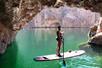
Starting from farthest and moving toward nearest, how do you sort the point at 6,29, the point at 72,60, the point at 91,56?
the point at 6,29
the point at 91,56
the point at 72,60

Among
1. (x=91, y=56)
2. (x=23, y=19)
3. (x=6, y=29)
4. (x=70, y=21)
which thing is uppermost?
(x=23, y=19)

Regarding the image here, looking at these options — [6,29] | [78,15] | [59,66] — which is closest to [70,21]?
[78,15]

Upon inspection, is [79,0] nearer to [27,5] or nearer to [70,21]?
[27,5]

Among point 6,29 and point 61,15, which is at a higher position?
point 6,29

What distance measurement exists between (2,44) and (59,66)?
8.97 metres

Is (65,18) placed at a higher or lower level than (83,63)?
lower

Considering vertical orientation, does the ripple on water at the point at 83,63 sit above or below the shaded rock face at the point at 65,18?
above

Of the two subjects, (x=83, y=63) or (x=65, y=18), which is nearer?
(x=83, y=63)

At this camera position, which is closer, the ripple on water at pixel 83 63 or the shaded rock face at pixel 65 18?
the ripple on water at pixel 83 63

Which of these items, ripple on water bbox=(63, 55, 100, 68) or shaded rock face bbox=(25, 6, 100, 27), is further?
shaded rock face bbox=(25, 6, 100, 27)

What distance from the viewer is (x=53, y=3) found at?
2183cm

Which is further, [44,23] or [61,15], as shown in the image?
[61,15]

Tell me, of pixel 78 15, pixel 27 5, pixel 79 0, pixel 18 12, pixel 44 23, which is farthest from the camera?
pixel 78 15

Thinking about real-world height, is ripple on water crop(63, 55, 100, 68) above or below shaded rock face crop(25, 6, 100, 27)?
above
